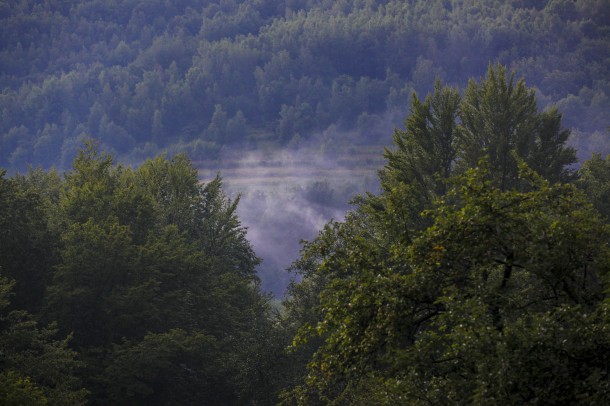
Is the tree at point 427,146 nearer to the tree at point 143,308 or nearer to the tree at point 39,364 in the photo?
the tree at point 143,308

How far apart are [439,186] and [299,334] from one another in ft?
81.5

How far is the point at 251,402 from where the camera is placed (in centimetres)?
3978

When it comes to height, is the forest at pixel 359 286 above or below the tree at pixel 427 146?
below

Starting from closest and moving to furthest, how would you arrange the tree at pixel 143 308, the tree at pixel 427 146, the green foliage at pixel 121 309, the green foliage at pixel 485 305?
the green foliage at pixel 485 305
the green foliage at pixel 121 309
the tree at pixel 143 308
the tree at pixel 427 146

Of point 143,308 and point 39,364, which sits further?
point 143,308

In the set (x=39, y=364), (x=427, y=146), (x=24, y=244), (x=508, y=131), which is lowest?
(x=39, y=364)

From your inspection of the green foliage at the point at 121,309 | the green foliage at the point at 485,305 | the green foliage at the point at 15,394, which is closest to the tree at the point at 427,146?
the green foliage at the point at 121,309

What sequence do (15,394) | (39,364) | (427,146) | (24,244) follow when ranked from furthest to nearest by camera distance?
1. (427,146)
2. (24,244)
3. (39,364)
4. (15,394)

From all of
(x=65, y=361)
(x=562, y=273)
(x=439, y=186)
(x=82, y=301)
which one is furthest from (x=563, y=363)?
(x=82, y=301)

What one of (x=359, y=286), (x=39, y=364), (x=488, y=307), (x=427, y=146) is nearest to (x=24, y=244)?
(x=39, y=364)

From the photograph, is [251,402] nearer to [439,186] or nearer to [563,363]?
[439,186]

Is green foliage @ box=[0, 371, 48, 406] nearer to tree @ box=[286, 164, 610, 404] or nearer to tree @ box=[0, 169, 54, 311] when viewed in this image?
tree @ box=[286, 164, 610, 404]

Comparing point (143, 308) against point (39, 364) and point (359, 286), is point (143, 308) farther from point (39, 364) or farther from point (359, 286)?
point (359, 286)

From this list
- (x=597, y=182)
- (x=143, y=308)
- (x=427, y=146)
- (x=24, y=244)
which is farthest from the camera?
(x=597, y=182)
